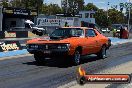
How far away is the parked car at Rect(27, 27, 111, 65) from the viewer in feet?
42.0

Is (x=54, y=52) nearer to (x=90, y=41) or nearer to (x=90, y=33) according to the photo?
(x=90, y=41)

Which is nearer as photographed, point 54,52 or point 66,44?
point 66,44

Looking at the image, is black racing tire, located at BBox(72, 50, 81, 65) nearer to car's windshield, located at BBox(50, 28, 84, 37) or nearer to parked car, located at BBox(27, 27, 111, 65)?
parked car, located at BBox(27, 27, 111, 65)

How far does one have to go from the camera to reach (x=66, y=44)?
500 inches

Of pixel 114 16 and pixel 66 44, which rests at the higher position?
pixel 66 44

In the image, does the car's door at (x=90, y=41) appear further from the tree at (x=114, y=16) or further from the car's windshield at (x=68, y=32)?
the tree at (x=114, y=16)

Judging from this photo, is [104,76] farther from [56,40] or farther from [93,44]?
[93,44]

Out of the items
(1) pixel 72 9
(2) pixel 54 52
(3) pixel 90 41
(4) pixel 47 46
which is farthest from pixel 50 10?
(2) pixel 54 52

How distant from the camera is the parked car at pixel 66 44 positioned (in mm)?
12812

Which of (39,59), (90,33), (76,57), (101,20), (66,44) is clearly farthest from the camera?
(101,20)

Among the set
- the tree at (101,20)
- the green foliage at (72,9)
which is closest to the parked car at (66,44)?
the green foliage at (72,9)

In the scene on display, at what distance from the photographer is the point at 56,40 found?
43.1 ft

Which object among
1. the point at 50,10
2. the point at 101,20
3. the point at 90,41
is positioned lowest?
the point at 101,20

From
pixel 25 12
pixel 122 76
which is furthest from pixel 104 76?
pixel 25 12
